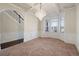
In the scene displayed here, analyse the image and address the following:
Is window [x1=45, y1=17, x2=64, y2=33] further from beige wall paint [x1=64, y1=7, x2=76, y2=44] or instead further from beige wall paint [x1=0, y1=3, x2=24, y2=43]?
beige wall paint [x1=0, y1=3, x2=24, y2=43]

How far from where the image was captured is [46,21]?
439 centimetres

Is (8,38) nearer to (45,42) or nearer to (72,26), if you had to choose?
(45,42)

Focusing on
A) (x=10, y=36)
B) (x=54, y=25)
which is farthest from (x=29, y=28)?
(x=54, y=25)

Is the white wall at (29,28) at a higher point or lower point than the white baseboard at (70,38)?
higher

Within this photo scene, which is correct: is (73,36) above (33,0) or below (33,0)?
below

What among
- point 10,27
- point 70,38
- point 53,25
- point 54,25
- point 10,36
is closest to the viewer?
point 53,25

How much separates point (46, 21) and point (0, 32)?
2134 millimetres

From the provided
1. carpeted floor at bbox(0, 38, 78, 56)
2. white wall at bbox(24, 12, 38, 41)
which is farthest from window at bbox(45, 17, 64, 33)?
white wall at bbox(24, 12, 38, 41)

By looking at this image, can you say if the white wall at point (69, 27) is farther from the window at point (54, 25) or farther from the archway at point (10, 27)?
the archway at point (10, 27)

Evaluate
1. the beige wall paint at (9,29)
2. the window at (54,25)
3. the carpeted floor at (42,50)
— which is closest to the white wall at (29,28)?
the carpeted floor at (42,50)

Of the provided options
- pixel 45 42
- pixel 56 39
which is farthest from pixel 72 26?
pixel 45 42

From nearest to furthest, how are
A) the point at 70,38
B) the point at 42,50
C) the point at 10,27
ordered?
the point at 42,50 → the point at 70,38 → the point at 10,27

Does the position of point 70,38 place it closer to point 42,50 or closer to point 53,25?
point 53,25

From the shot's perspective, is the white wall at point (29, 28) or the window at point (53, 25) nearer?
the window at point (53, 25)
